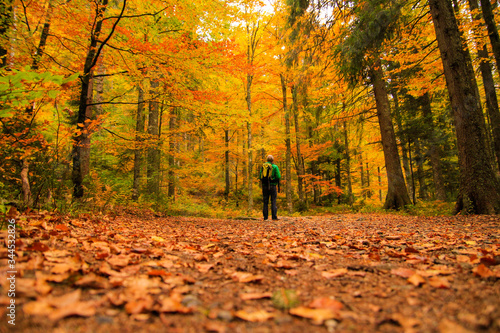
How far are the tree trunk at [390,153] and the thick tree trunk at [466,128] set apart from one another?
2835mm

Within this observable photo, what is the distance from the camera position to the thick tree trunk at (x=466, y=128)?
5004 millimetres

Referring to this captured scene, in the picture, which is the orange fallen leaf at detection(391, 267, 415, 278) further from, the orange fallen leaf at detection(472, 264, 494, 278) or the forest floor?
the orange fallen leaf at detection(472, 264, 494, 278)

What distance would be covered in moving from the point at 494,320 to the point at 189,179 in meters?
12.8

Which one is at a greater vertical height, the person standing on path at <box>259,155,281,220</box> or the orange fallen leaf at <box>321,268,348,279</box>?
the person standing on path at <box>259,155,281,220</box>

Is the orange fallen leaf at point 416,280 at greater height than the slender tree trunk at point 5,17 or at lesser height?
lesser

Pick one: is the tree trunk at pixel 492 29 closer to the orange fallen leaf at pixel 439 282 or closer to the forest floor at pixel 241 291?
the forest floor at pixel 241 291

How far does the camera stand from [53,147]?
151 inches

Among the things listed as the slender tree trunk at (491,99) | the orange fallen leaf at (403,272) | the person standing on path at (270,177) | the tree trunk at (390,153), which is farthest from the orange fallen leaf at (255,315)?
the slender tree trunk at (491,99)

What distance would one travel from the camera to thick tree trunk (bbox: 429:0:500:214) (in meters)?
5.00

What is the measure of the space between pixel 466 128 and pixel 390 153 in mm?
3488

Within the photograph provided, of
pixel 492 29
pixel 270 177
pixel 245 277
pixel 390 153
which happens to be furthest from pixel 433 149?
pixel 245 277

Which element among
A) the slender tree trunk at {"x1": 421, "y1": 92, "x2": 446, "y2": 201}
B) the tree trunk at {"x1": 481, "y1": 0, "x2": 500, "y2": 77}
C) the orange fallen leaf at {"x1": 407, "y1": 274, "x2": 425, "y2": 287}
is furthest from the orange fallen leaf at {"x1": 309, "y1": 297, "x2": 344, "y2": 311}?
the slender tree trunk at {"x1": 421, "y1": 92, "x2": 446, "y2": 201}

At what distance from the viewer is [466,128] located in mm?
5227

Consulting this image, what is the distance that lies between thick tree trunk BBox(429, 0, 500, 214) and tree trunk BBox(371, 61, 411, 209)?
2835mm
